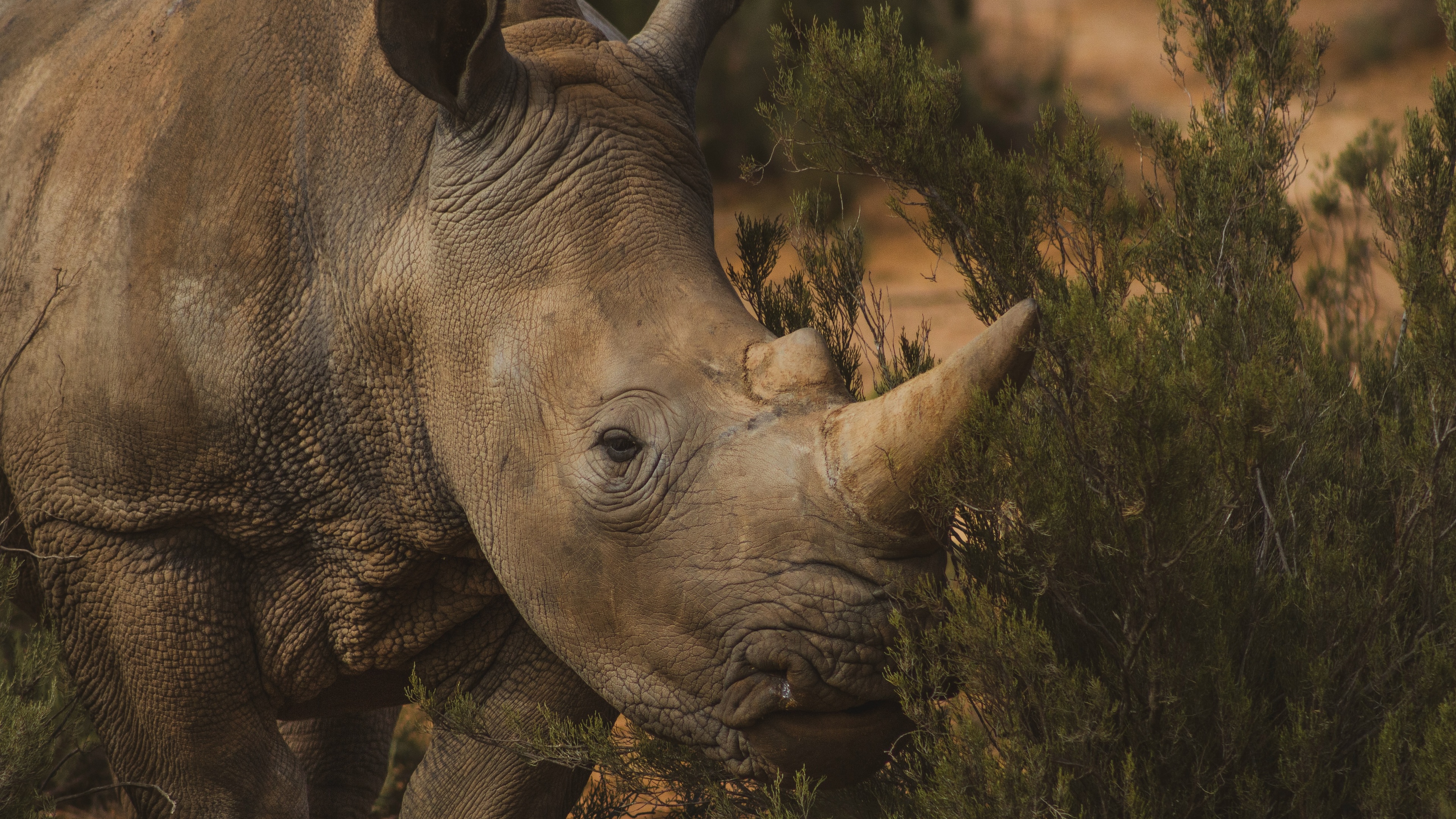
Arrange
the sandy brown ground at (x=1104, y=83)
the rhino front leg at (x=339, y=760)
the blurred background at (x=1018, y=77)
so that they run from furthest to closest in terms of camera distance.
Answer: the blurred background at (x=1018, y=77) < the sandy brown ground at (x=1104, y=83) < the rhino front leg at (x=339, y=760)

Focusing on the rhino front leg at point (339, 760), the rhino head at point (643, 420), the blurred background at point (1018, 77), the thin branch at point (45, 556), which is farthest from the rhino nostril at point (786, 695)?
the blurred background at point (1018, 77)

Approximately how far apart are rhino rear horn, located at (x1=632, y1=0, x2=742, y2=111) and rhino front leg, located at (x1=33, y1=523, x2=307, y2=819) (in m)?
1.70

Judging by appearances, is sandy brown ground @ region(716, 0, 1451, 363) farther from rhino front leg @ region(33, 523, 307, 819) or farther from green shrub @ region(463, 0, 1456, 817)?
rhino front leg @ region(33, 523, 307, 819)

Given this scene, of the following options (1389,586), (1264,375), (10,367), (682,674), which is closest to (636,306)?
(682,674)

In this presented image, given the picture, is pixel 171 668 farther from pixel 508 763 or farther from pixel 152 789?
pixel 508 763

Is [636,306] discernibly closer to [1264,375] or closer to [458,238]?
[458,238]

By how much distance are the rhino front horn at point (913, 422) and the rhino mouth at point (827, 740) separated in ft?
1.50

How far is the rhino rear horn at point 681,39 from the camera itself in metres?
Result: 3.77

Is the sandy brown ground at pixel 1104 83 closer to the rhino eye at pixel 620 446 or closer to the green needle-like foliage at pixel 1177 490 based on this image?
the green needle-like foliage at pixel 1177 490

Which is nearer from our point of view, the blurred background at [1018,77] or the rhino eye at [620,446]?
the rhino eye at [620,446]

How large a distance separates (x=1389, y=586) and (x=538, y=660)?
219cm

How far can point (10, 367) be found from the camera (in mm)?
3627

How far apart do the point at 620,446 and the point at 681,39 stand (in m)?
1.32

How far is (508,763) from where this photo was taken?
13.4 ft
